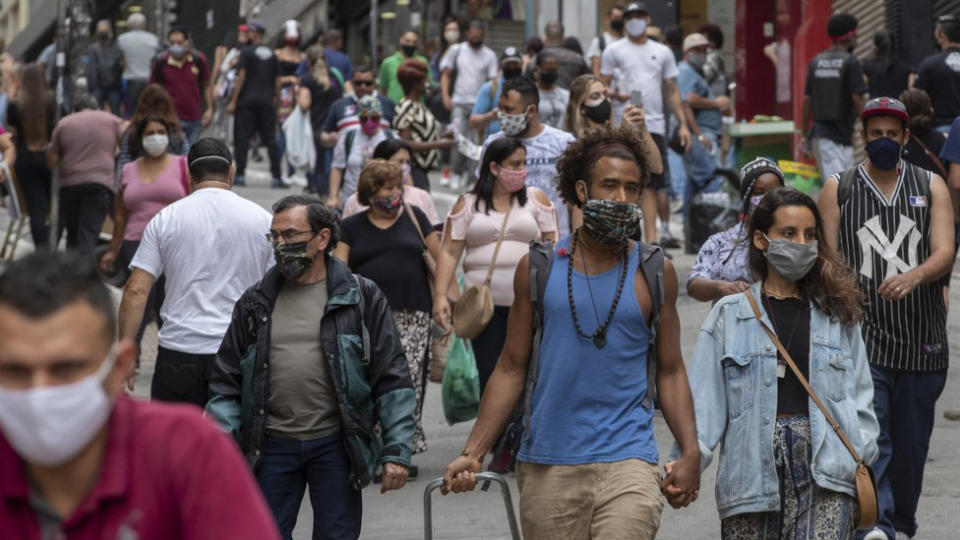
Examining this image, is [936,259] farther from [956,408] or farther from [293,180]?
[293,180]

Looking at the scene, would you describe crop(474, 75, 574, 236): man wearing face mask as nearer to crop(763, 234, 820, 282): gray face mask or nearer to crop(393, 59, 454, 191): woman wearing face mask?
crop(393, 59, 454, 191): woman wearing face mask

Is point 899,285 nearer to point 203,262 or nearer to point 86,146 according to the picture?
point 203,262

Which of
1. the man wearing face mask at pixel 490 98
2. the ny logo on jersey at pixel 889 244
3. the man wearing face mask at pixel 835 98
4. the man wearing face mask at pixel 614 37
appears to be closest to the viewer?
the ny logo on jersey at pixel 889 244

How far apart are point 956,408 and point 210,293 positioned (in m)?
5.14

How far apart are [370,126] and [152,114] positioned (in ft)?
8.55

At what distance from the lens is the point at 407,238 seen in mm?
9648

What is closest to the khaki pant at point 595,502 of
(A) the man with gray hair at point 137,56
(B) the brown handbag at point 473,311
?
(B) the brown handbag at point 473,311

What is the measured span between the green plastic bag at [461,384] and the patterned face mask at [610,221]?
398cm

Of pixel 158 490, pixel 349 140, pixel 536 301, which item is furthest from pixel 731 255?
pixel 349 140

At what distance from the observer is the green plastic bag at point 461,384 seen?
31.3 ft

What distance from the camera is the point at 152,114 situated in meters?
11.1

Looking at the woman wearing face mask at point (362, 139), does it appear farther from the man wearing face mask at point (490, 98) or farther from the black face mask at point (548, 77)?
the black face mask at point (548, 77)

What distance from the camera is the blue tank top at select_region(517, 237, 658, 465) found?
548cm

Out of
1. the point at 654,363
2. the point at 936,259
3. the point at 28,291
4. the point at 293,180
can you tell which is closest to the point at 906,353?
the point at 936,259
